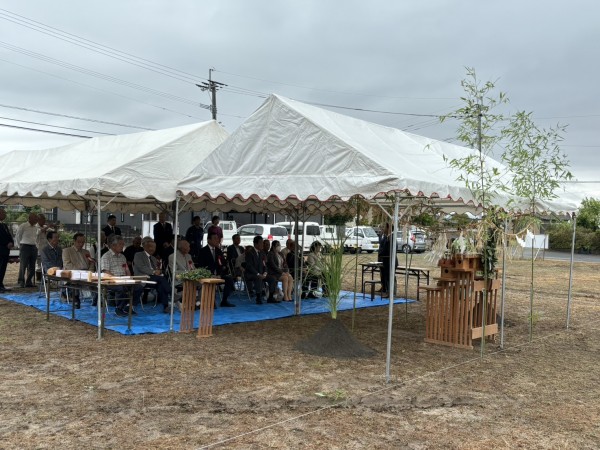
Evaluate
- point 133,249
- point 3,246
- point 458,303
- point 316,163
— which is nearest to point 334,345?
point 458,303

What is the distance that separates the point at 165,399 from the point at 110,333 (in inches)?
109

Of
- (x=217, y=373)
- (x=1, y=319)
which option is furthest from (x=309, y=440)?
(x=1, y=319)

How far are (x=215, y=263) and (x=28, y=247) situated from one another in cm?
406

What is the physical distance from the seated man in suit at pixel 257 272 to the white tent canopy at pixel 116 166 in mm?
2190

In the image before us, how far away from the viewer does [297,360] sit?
586 cm

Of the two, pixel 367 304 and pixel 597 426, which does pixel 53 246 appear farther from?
pixel 597 426

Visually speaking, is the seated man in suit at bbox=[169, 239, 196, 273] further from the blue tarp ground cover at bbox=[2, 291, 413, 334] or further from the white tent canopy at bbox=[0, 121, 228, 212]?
the white tent canopy at bbox=[0, 121, 228, 212]

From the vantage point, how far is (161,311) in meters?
8.43

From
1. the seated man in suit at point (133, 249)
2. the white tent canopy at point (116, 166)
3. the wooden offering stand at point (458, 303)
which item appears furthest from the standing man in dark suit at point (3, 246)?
the wooden offering stand at point (458, 303)

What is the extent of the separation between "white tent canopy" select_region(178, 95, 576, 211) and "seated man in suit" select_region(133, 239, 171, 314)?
1.56 m

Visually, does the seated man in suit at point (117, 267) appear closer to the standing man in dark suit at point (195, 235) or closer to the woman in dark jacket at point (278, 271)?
the woman in dark jacket at point (278, 271)

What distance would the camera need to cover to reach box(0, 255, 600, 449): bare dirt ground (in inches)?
149

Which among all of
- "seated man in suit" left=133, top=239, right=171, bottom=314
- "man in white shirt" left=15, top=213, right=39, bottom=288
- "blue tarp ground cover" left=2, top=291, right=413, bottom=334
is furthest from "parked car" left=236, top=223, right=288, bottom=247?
"seated man in suit" left=133, top=239, right=171, bottom=314

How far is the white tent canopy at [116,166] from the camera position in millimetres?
6684
